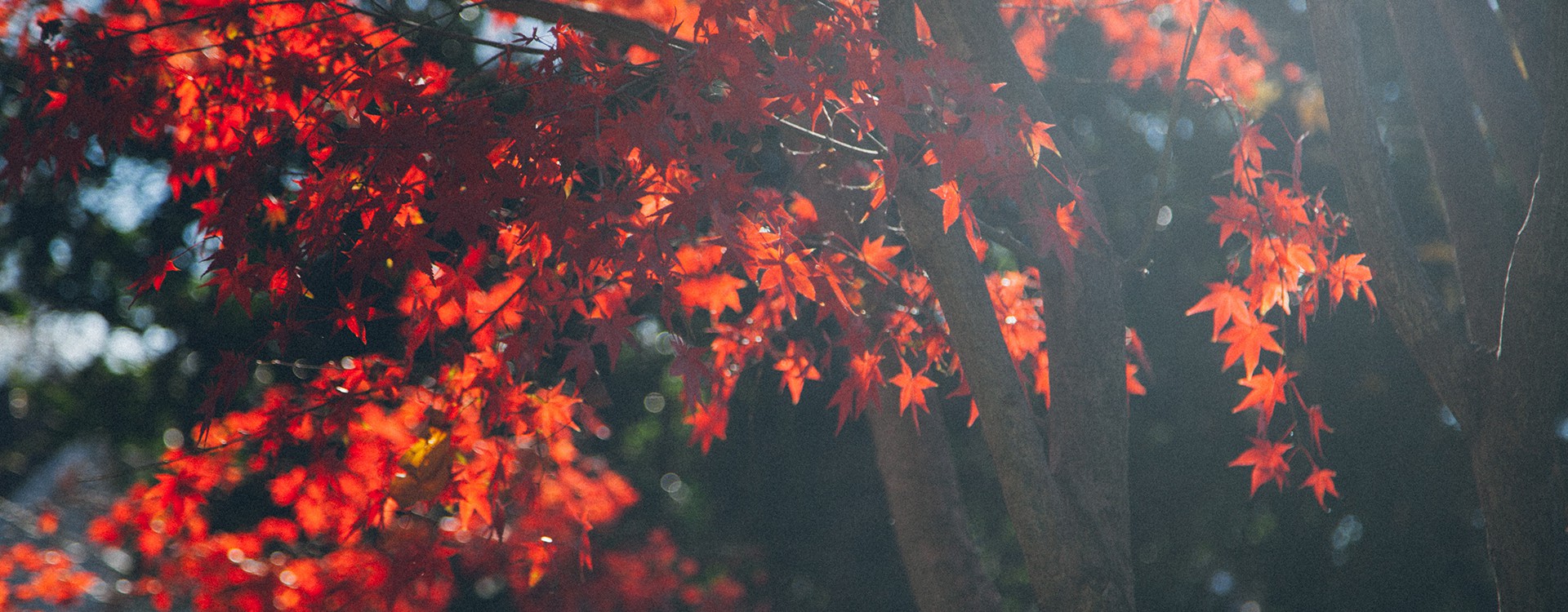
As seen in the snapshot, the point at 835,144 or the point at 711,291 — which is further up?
the point at 835,144

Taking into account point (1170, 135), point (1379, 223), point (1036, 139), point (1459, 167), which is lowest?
point (1459, 167)

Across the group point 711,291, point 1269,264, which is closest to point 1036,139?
point 1269,264

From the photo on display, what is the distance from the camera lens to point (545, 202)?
2.17 metres

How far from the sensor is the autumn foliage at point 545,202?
2225mm

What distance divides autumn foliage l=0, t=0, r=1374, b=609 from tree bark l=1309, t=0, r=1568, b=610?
9.5 inches

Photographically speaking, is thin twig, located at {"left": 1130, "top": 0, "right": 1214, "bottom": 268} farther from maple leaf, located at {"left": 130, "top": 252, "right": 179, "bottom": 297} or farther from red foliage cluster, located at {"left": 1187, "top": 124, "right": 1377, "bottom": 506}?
maple leaf, located at {"left": 130, "top": 252, "right": 179, "bottom": 297}

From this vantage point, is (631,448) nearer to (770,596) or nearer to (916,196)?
(770,596)

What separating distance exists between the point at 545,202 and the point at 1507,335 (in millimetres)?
2402

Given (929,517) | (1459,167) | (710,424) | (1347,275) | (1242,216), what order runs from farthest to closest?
(929,517)
(710,424)
(1459,167)
(1347,275)
(1242,216)

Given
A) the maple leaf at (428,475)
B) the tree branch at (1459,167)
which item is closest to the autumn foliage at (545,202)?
the maple leaf at (428,475)

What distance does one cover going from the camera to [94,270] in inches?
264

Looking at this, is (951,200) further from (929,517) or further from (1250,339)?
(929,517)

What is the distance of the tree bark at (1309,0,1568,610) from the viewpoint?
2293 mm

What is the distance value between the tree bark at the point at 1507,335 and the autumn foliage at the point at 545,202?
243 millimetres
